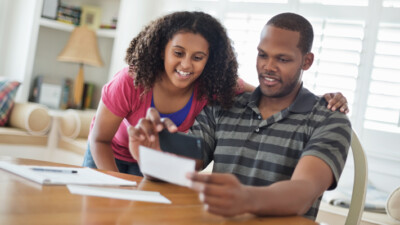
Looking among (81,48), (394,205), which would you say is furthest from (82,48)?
(394,205)

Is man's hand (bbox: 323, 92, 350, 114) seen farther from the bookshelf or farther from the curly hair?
the bookshelf

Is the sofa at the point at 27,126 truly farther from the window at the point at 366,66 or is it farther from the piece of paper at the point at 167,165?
the piece of paper at the point at 167,165

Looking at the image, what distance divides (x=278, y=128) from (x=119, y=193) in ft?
2.00

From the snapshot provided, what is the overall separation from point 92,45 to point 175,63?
2627mm

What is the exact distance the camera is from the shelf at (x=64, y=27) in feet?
13.6

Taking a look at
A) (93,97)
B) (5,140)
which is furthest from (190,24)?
(93,97)

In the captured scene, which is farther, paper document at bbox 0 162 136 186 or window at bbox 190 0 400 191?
window at bbox 190 0 400 191

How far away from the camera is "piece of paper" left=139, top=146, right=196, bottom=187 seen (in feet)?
3.28

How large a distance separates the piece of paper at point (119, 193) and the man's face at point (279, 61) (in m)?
0.60

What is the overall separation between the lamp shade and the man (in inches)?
104

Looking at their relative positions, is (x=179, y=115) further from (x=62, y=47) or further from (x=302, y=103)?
(x=62, y=47)

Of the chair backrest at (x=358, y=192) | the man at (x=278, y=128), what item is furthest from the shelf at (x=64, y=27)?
the chair backrest at (x=358, y=192)

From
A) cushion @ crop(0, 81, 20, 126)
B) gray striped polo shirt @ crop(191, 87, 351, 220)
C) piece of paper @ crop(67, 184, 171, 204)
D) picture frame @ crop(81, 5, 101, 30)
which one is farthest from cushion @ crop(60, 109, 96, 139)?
piece of paper @ crop(67, 184, 171, 204)

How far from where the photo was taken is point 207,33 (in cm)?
178
